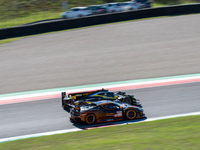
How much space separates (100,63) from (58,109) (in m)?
7.31

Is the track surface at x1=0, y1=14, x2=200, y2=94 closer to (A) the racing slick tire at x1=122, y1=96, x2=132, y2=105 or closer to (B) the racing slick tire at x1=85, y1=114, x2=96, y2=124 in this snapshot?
(A) the racing slick tire at x1=122, y1=96, x2=132, y2=105

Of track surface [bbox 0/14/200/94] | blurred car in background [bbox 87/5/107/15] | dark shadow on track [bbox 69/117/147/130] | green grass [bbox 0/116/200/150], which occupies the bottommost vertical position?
dark shadow on track [bbox 69/117/147/130]

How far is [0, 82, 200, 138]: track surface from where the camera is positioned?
1129cm

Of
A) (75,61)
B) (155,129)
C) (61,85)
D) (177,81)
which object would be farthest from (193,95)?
(75,61)

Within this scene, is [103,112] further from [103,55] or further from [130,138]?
[103,55]

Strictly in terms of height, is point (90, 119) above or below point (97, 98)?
below

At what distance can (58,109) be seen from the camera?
515 inches

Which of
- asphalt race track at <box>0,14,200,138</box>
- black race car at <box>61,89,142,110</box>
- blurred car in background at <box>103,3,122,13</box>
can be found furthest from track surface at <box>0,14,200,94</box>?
blurred car in background at <box>103,3,122,13</box>

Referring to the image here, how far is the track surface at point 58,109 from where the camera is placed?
11.3 meters

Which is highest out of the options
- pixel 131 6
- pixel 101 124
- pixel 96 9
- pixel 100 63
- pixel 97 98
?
pixel 131 6

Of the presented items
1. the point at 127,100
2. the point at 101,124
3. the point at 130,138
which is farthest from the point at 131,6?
the point at 130,138

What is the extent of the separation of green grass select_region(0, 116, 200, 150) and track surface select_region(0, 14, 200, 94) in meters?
7.07

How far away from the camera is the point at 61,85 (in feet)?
55.6

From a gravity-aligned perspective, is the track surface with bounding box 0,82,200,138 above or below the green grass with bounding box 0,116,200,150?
below
